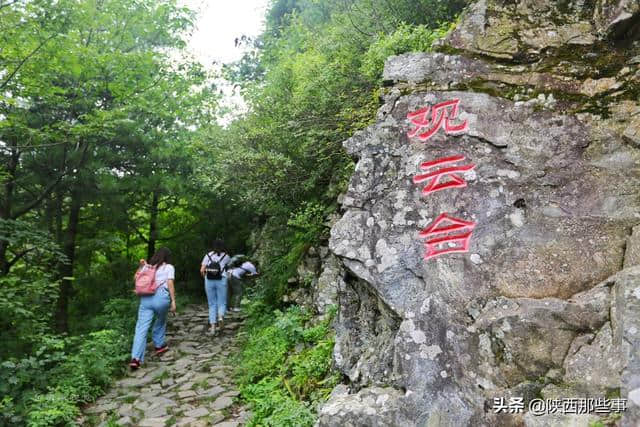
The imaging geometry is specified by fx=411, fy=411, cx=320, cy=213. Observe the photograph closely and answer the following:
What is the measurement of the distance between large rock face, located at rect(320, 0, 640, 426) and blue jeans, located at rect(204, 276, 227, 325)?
5146 mm

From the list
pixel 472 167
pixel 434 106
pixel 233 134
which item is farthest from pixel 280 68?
pixel 472 167

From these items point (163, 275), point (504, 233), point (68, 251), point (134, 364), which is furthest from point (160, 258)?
point (504, 233)

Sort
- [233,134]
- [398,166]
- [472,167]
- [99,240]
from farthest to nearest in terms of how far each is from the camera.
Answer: [99,240] → [233,134] → [398,166] → [472,167]

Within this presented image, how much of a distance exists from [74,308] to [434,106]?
38.5 ft

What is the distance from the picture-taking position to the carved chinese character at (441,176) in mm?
3555

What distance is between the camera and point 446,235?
3432mm

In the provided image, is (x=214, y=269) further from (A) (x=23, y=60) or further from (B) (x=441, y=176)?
(B) (x=441, y=176)

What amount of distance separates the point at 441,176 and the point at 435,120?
0.59 metres

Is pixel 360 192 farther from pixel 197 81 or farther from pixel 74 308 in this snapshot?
pixel 74 308

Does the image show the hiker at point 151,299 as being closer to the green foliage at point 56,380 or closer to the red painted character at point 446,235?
the green foliage at point 56,380

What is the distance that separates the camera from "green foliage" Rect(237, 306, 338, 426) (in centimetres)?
463

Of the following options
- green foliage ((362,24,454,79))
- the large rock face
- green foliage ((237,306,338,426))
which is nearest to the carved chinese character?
the large rock face

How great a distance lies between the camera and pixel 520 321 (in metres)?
2.88

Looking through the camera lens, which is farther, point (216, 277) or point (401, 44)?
point (216, 277)
